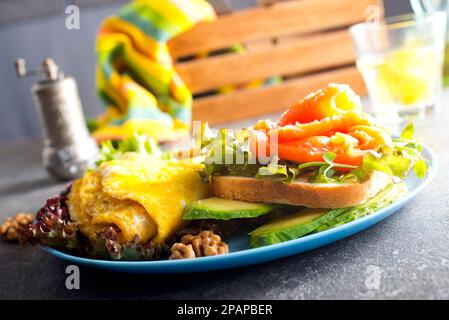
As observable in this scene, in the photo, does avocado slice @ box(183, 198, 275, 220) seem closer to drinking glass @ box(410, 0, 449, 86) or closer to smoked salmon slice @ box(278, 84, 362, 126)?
smoked salmon slice @ box(278, 84, 362, 126)

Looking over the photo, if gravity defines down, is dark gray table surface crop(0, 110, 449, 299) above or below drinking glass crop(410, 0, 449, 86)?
below

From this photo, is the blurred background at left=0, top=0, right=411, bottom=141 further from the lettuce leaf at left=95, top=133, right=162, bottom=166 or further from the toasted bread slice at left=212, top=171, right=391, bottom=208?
the toasted bread slice at left=212, top=171, right=391, bottom=208

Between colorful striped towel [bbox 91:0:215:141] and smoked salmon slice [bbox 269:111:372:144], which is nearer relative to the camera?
smoked salmon slice [bbox 269:111:372:144]

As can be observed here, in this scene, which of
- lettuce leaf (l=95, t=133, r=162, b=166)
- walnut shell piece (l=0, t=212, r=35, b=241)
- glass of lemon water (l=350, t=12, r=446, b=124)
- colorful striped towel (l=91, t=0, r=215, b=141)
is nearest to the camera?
walnut shell piece (l=0, t=212, r=35, b=241)

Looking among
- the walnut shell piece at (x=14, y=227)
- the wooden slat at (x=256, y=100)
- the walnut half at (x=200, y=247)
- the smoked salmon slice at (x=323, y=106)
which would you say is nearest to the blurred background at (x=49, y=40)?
the wooden slat at (x=256, y=100)

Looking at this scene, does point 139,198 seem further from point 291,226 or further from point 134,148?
point 134,148

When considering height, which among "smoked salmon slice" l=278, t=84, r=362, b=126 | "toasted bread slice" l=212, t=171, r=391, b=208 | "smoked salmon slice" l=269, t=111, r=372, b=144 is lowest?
"toasted bread slice" l=212, t=171, r=391, b=208

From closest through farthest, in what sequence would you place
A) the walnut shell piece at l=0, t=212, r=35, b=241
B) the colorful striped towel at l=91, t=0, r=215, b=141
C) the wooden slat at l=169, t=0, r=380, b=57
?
the walnut shell piece at l=0, t=212, r=35, b=241 < the colorful striped towel at l=91, t=0, r=215, b=141 < the wooden slat at l=169, t=0, r=380, b=57

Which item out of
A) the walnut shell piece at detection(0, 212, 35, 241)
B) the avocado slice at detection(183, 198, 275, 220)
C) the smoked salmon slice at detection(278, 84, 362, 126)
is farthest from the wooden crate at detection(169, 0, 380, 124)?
the avocado slice at detection(183, 198, 275, 220)
